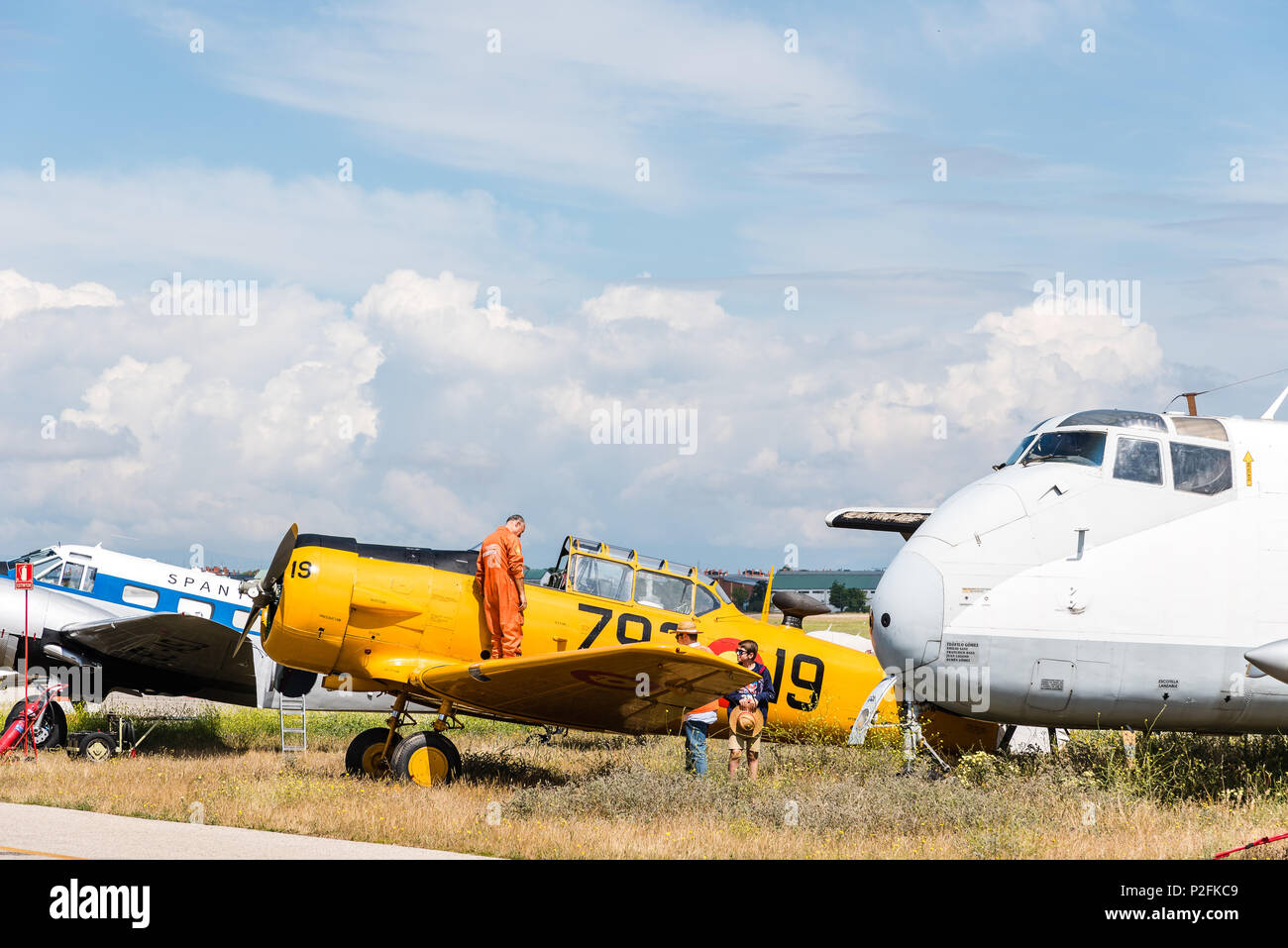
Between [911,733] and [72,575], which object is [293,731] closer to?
[72,575]

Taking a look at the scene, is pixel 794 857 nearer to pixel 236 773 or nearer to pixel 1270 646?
pixel 1270 646

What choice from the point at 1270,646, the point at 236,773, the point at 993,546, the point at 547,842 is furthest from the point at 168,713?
the point at 1270,646

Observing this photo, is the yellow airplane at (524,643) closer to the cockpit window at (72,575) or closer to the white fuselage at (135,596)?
the white fuselage at (135,596)

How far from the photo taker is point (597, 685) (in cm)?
1147

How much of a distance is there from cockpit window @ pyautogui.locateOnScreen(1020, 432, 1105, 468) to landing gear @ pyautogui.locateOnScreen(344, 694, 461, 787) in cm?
643

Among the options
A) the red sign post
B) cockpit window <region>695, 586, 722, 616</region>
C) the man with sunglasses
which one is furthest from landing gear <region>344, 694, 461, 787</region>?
the red sign post

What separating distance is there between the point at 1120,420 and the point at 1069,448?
529 millimetres

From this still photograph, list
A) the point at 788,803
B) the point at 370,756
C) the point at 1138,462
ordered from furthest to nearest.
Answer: the point at 370,756, the point at 1138,462, the point at 788,803

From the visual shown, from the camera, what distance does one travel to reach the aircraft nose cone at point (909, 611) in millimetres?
9984

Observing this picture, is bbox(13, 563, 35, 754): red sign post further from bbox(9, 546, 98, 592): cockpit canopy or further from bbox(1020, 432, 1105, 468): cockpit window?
bbox(1020, 432, 1105, 468): cockpit window

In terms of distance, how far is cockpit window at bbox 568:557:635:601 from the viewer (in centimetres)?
1327

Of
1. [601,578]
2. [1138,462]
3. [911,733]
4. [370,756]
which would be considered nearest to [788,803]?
[911,733]
